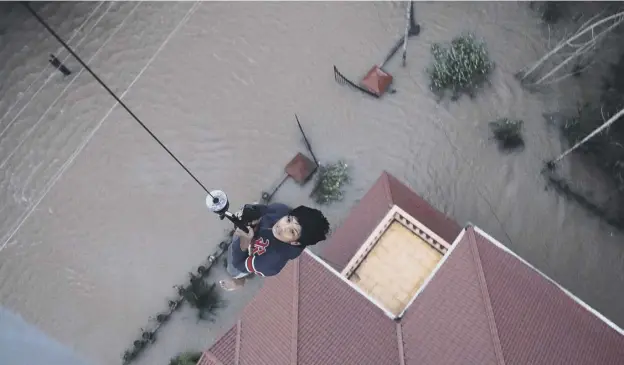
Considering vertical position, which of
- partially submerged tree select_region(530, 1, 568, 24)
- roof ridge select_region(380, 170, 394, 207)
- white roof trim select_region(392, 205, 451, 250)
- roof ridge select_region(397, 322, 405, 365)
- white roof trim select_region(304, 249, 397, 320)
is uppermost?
partially submerged tree select_region(530, 1, 568, 24)

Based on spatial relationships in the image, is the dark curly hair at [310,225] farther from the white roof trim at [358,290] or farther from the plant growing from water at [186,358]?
the plant growing from water at [186,358]

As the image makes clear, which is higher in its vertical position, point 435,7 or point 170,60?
point 435,7

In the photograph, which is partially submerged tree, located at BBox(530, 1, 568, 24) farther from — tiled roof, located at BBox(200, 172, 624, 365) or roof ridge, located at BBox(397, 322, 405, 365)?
roof ridge, located at BBox(397, 322, 405, 365)

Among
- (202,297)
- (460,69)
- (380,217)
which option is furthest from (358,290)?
(460,69)

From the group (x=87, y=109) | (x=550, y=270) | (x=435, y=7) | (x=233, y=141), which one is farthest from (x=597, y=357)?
(x=87, y=109)

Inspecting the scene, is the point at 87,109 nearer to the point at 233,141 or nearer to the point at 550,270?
the point at 233,141

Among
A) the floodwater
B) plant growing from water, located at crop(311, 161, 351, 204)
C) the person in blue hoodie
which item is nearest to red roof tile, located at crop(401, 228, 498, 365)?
the person in blue hoodie
